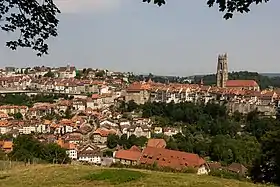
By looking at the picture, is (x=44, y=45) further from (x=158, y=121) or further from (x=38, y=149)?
(x=158, y=121)

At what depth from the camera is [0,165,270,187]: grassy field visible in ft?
24.7

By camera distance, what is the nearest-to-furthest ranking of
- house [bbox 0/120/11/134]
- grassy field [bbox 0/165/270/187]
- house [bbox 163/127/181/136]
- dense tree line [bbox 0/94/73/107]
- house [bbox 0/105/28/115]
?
grassy field [bbox 0/165/270/187]
house [bbox 163/127/181/136]
house [bbox 0/120/11/134]
house [bbox 0/105/28/115]
dense tree line [bbox 0/94/73/107]

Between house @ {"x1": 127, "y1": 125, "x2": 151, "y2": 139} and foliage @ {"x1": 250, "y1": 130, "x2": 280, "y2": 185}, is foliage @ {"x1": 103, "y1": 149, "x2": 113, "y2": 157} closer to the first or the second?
house @ {"x1": 127, "y1": 125, "x2": 151, "y2": 139}

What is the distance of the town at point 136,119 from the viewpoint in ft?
120

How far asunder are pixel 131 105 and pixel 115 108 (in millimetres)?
4006

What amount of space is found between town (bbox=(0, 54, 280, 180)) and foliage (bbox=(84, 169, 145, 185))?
1668 cm

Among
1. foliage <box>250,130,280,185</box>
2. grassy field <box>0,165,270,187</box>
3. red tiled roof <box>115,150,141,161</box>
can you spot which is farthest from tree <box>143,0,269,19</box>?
red tiled roof <box>115,150,141,161</box>

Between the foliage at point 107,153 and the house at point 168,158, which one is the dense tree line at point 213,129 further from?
the foliage at point 107,153

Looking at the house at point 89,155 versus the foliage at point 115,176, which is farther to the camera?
the house at point 89,155

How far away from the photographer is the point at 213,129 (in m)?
52.5

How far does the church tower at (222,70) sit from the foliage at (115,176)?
7975 cm

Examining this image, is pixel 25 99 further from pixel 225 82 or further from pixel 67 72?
pixel 225 82

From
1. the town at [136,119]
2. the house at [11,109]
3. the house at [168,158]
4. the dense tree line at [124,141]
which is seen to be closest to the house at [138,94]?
the town at [136,119]

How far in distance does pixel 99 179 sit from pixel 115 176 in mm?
273
